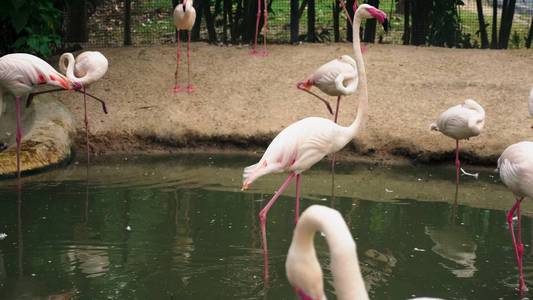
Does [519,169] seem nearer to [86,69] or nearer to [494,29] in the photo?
[86,69]

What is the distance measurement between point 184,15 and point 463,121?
3511 millimetres

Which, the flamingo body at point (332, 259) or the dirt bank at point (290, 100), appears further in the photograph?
the dirt bank at point (290, 100)

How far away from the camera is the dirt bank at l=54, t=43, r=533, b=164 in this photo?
728 centimetres

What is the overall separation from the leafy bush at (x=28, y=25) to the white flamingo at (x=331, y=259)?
20.5 feet

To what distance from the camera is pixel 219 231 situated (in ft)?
17.4

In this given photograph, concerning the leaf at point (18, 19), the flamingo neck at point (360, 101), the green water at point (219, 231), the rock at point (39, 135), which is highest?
the leaf at point (18, 19)

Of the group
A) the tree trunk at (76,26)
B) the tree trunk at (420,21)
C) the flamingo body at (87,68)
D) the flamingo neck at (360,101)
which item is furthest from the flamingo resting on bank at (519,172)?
the tree trunk at (76,26)

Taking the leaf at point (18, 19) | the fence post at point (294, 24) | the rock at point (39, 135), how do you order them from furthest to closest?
the fence post at point (294, 24)
the leaf at point (18, 19)
the rock at point (39, 135)

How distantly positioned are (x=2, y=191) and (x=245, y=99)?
2.72 m

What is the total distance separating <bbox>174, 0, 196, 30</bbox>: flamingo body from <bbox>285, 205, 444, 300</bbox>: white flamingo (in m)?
6.57

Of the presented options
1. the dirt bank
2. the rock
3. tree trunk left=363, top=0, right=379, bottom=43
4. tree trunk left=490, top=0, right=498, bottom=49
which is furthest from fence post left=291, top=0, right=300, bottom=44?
the rock

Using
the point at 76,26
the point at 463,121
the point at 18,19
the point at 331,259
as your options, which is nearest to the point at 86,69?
the point at 18,19

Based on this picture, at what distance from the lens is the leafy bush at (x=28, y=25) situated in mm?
7840

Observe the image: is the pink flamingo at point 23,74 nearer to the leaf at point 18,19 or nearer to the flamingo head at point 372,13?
the leaf at point 18,19
